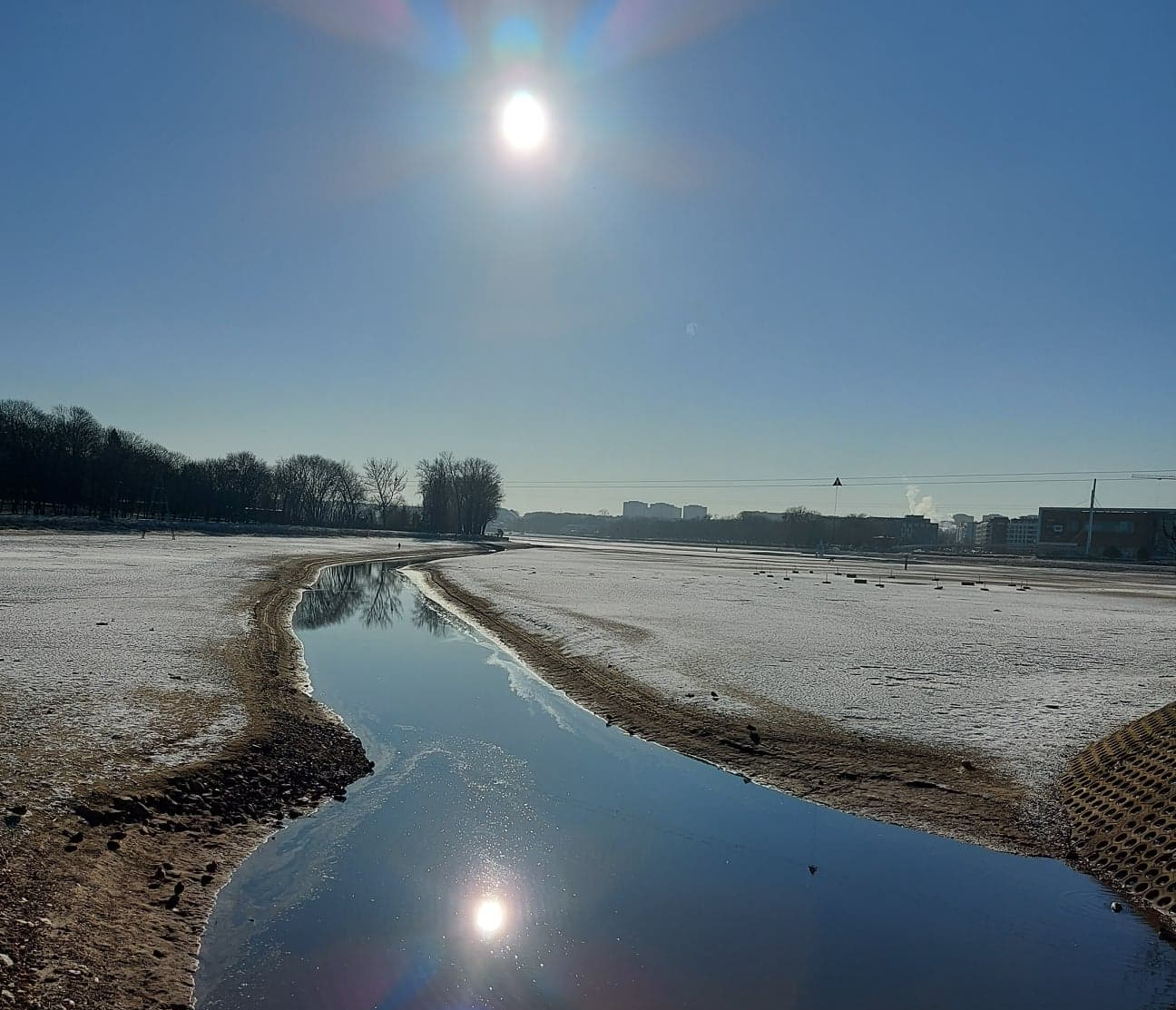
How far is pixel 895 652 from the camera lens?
23781mm

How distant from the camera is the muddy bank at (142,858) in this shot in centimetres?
656

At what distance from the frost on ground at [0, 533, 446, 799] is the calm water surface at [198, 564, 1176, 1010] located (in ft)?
9.46

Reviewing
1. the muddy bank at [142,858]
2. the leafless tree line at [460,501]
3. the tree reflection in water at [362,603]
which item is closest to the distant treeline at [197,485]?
the leafless tree line at [460,501]

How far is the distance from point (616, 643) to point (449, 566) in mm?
43989

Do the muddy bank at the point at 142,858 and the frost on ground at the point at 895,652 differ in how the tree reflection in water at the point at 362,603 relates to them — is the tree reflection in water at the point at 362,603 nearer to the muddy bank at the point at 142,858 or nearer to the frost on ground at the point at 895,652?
the frost on ground at the point at 895,652

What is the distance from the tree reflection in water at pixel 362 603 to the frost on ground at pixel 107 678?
10.7ft

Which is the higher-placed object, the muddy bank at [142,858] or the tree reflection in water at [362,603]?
the muddy bank at [142,858]

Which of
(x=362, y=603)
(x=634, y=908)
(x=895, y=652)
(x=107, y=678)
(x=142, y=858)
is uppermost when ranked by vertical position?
(x=895, y=652)

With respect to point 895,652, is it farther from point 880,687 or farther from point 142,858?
point 142,858

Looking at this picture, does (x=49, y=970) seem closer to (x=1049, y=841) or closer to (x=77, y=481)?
(x=1049, y=841)

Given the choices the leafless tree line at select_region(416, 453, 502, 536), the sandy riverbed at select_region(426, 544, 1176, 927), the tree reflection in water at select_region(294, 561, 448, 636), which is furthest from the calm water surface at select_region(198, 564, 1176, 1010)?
the leafless tree line at select_region(416, 453, 502, 536)

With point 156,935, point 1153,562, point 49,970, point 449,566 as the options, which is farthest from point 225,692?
point 1153,562

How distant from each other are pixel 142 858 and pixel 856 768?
1098cm

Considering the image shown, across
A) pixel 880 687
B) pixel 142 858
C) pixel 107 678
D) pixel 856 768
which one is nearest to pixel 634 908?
pixel 142 858
